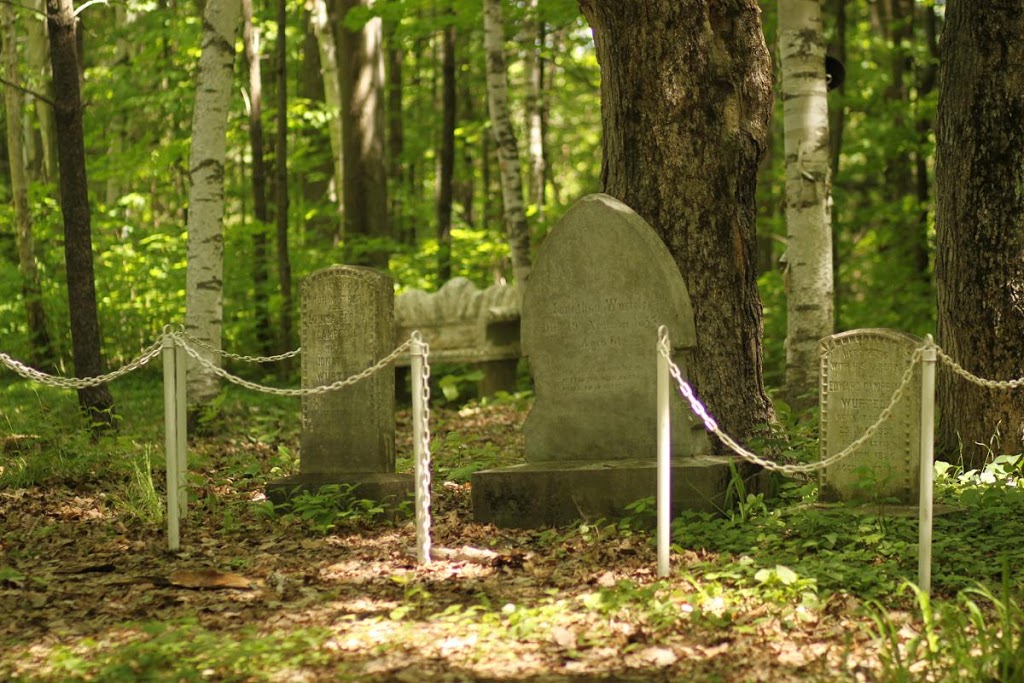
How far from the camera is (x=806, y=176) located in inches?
434

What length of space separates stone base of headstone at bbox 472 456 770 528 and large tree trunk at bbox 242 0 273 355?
1013 centimetres

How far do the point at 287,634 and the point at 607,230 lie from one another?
3373mm

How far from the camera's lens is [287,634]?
5234 mm

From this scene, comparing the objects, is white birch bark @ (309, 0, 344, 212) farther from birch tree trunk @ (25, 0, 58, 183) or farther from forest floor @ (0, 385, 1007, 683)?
forest floor @ (0, 385, 1007, 683)

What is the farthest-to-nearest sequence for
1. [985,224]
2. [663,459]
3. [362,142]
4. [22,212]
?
1. [362,142]
2. [22,212]
3. [985,224]
4. [663,459]

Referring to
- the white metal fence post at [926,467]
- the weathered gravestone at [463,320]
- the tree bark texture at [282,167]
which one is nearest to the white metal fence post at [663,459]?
the white metal fence post at [926,467]

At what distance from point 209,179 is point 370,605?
6944mm

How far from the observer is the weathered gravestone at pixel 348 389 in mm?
7449

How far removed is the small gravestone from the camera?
6.66 m

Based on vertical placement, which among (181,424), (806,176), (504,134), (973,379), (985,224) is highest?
(504,134)

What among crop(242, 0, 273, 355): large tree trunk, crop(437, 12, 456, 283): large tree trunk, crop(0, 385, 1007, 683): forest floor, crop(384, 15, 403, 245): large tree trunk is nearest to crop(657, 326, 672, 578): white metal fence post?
crop(0, 385, 1007, 683): forest floor

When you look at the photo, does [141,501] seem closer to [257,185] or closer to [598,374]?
[598,374]

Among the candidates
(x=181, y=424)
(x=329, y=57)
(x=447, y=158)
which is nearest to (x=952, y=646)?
(x=181, y=424)

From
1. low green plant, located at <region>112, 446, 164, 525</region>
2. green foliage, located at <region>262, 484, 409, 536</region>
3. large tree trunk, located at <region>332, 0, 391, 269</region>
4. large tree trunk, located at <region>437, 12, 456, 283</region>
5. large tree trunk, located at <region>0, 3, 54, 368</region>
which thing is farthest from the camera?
large tree trunk, located at <region>437, 12, 456, 283</region>
